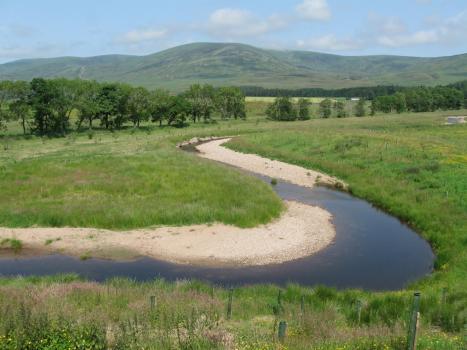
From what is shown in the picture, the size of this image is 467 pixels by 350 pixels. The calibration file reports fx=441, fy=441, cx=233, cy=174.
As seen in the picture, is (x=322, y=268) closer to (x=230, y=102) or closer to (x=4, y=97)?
(x=4, y=97)

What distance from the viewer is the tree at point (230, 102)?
116838 millimetres

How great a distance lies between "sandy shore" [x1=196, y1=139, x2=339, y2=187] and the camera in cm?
4772

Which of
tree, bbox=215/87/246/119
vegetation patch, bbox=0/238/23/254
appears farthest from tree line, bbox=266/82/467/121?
vegetation patch, bbox=0/238/23/254

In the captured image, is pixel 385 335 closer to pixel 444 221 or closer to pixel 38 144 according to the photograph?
pixel 444 221

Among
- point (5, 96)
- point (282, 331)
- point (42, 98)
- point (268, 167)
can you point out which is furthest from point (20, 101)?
point (282, 331)

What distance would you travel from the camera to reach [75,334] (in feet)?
34.0

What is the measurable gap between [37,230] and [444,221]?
26.7 meters

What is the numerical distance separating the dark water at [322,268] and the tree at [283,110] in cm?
9507

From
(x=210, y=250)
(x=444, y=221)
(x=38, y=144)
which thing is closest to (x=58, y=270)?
(x=210, y=250)

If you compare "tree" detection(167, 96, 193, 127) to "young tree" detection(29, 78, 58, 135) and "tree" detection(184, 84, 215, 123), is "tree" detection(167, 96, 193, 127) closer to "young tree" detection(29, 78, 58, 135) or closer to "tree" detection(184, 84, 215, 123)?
"tree" detection(184, 84, 215, 123)

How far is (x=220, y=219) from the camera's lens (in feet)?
101

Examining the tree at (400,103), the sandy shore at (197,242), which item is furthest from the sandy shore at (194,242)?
Result: the tree at (400,103)

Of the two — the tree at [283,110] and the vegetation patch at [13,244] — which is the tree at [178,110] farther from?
the vegetation patch at [13,244]

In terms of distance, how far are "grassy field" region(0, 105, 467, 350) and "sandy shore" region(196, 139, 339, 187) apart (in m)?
2.49
